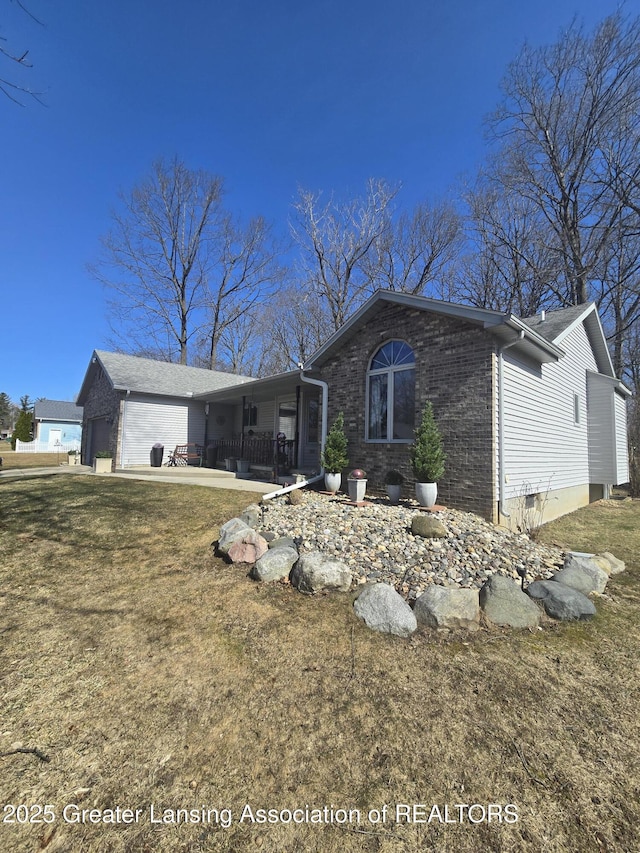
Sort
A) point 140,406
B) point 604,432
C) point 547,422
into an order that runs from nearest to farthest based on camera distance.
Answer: point 547,422 → point 604,432 → point 140,406

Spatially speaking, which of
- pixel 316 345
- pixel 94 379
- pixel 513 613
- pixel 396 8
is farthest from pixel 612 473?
pixel 94 379

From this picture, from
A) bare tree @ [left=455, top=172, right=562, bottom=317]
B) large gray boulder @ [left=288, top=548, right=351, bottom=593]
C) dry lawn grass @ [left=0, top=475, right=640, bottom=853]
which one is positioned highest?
bare tree @ [left=455, top=172, right=562, bottom=317]

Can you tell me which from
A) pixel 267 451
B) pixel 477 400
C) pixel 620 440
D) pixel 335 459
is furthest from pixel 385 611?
pixel 620 440

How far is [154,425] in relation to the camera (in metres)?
15.5

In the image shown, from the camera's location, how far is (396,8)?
912cm

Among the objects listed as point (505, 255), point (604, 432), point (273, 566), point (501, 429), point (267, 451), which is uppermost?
point (505, 255)

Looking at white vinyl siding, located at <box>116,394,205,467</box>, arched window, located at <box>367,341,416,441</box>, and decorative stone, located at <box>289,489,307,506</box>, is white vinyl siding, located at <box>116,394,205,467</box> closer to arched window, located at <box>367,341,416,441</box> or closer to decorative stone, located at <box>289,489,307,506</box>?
decorative stone, located at <box>289,489,307,506</box>

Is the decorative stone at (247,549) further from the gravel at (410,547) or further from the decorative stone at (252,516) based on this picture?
the decorative stone at (252,516)

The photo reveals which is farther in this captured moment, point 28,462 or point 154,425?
point 28,462

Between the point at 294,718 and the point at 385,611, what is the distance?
1.43 m

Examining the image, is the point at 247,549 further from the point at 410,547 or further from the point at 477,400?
the point at 477,400

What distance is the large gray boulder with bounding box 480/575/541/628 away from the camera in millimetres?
3679

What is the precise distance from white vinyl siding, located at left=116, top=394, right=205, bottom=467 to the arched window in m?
10.2

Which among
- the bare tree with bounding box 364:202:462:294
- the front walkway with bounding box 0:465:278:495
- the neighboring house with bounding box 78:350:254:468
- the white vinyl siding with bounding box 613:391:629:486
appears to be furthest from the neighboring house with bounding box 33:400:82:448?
the white vinyl siding with bounding box 613:391:629:486
